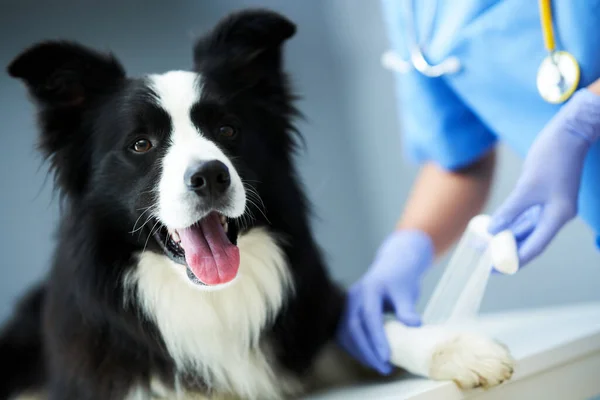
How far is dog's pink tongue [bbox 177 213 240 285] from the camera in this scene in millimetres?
1285

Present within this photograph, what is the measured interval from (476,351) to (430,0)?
2.81 feet

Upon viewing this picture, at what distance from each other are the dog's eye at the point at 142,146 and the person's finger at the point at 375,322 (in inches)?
22.8

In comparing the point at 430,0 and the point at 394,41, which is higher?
the point at 430,0

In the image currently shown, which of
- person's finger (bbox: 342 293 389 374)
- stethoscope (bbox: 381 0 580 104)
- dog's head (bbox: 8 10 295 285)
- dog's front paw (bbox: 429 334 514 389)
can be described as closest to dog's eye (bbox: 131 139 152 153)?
dog's head (bbox: 8 10 295 285)

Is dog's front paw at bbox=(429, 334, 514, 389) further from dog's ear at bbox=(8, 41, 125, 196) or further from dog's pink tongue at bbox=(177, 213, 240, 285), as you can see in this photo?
dog's ear at bbox=(8, 41, 125, 196)

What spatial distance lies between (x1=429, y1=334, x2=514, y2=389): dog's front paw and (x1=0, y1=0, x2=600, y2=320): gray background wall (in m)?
1.11

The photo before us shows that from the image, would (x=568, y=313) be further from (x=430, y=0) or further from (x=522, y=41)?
(x=430, y=0)

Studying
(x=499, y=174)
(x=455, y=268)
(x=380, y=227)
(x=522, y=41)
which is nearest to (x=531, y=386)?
(x=455, y=268)

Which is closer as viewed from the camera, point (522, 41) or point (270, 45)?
point (522, 41)

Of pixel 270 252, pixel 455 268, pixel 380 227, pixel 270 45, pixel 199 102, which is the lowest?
pixel 380 227

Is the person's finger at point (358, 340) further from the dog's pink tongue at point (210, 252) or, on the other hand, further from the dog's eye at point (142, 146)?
the dog's eye at point (142, 146)

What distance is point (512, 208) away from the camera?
1320 millimetres

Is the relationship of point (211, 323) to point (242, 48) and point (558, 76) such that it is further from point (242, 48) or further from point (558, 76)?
point (558, 76)

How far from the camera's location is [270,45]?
1.55 meters
